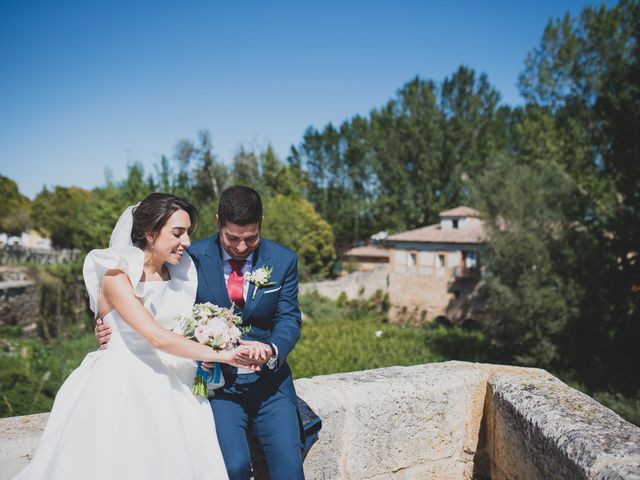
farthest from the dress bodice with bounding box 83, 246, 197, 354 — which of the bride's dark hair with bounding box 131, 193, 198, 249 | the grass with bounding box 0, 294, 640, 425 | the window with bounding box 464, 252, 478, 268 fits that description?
the window with bounding box 464, 252, 478, 268

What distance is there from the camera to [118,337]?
2119 millimetres

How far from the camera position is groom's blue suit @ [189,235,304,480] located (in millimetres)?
2098

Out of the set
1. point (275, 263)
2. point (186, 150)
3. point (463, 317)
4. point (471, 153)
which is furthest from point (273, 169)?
point (275, 263)

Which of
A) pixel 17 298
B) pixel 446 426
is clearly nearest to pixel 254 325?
pixel 446 426

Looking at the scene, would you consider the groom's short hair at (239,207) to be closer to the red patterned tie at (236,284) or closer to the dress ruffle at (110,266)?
the red patterned tie at (236,284)

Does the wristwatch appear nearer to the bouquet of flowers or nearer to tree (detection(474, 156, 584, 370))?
the bouquet of flowers

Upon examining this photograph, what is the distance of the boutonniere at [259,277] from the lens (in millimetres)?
2375

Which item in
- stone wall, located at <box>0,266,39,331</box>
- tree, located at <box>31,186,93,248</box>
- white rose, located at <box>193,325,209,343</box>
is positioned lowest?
stone wall, located at <box>0,266,39,331</box>

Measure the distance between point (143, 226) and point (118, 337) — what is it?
0.57 meters

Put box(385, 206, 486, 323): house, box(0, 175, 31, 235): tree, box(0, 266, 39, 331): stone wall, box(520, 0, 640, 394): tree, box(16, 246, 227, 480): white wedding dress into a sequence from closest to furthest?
box(16, 246, 227, 480): white wedding dress
box(520, 0, 640, 394): tree
box(0, 266, 39, 331): stone wall
box(385, 206, 486, 323): house
box(0, 175, 31, 235): tree

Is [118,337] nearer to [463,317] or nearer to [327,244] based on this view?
[463,317]

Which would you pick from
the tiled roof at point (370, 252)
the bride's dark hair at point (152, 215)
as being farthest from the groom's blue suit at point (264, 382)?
the tiled roof at point (370, 252)

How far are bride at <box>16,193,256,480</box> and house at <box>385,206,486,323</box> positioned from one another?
26.2 metres

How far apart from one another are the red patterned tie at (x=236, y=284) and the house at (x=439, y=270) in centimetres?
2591
